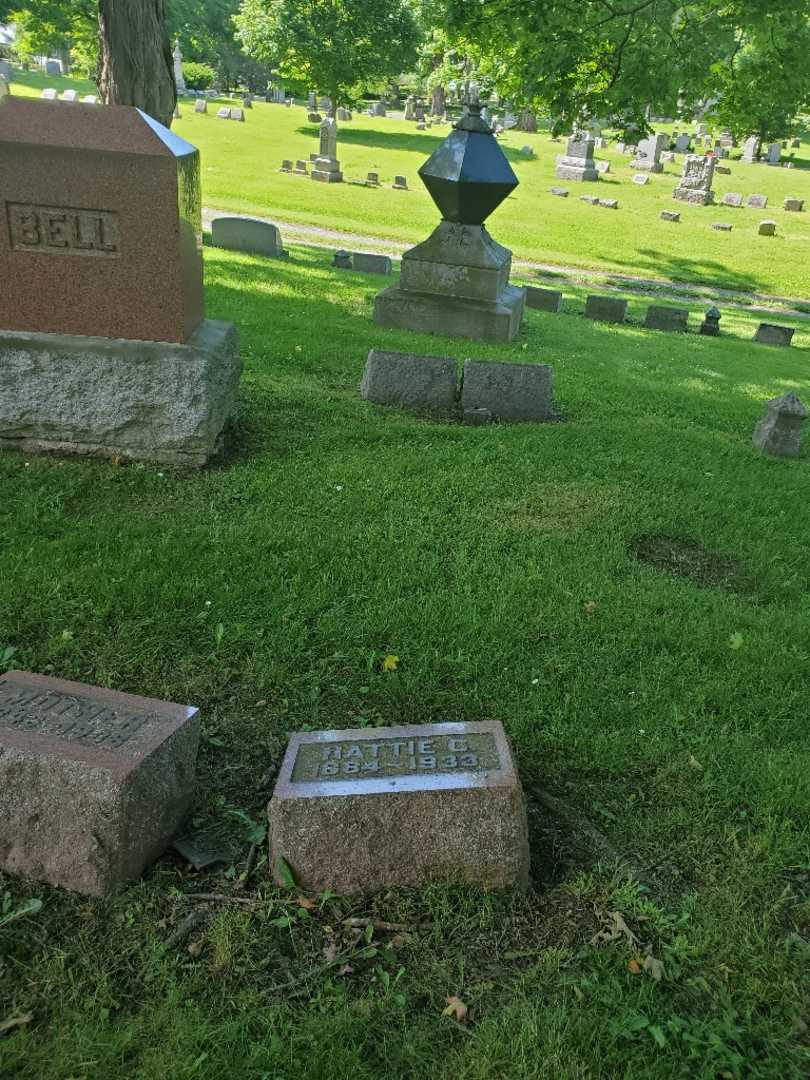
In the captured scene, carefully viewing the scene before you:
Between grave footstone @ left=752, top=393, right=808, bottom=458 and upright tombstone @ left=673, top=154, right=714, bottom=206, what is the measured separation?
28.6 metres

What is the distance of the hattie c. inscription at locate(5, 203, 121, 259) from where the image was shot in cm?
516

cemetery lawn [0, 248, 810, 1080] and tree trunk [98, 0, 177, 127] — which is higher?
tree trunk [98, 0, 177, 127]

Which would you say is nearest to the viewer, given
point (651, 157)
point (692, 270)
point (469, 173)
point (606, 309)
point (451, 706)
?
point (451, 706)

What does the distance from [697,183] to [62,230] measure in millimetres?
32819

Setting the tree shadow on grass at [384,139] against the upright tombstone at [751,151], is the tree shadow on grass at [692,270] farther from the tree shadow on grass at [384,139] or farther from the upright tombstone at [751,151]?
the upright tombstone at [751,151]

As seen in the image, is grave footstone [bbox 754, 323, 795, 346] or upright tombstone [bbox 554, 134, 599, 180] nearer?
grave footstone [bbox 754, 323, 795, 346]

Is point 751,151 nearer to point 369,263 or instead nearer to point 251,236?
point 369,263

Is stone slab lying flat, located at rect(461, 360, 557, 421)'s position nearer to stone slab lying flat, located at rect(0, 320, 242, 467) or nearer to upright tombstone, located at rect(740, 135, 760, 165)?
stone slab lying flat, located at rect(0, 320, 242, 467)

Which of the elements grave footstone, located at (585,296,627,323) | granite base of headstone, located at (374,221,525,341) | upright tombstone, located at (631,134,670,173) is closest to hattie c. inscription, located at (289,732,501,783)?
granite base of headstone, located at (374,221,525,341)

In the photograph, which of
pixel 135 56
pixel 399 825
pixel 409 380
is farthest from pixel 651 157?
pixel 399 825

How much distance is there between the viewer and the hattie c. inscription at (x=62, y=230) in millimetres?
5164

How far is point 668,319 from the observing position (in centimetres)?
1446

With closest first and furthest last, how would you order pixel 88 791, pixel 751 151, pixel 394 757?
pixel 88 791
pixel 394 757
pixel 751 151

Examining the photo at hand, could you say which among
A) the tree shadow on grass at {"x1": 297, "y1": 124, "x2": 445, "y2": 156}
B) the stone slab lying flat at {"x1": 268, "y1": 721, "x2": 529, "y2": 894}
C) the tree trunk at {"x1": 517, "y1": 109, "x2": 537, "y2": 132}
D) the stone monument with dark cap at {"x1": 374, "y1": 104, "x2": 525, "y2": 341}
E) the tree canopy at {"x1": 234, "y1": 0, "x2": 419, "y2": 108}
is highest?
the tree canopy at {"x1": 234, "y1": 0, "x2": 419, "y2": 108}
